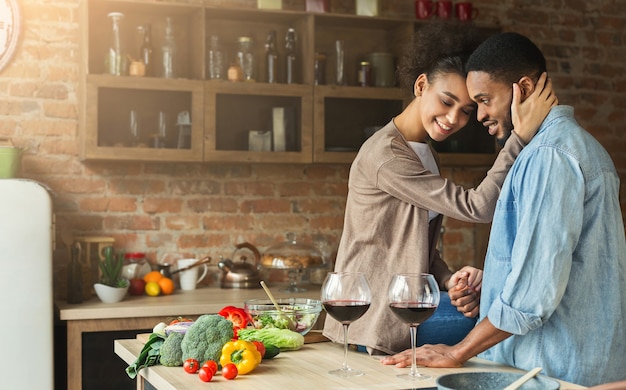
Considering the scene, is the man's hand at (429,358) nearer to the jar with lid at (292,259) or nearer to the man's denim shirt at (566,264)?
the man's denim shirt at (566,264)

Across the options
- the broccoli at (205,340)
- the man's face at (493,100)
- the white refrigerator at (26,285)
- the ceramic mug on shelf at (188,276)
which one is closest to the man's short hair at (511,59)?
the man's face at (493,100)

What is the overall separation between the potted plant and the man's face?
2.27 meters

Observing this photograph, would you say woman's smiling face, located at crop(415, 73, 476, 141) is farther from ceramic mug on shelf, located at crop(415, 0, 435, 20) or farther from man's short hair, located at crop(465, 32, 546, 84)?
ceramic mug on shelf, located at crop(415, 0, 435, 20)

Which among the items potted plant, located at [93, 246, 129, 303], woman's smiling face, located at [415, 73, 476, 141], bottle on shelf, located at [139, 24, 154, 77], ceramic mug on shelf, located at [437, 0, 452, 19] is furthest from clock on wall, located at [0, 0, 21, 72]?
woman's smiling face, located at [415, 73, 476, 141]

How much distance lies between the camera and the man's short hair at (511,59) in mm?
2037

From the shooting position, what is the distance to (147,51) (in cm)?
419

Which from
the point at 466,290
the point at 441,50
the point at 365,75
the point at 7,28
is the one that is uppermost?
the point at 7,28

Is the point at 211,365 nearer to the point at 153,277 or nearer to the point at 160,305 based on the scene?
the point at 160,305

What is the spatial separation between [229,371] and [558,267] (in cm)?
74

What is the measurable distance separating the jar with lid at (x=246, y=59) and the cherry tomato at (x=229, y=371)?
258 cm

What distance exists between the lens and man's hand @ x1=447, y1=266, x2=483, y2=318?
2.22m

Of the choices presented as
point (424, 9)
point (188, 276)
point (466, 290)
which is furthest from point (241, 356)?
point (424, 9)

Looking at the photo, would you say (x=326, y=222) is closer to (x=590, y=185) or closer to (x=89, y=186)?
(x=89, y=186)

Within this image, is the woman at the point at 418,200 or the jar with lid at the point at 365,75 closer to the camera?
the woman at the point at 418,200
